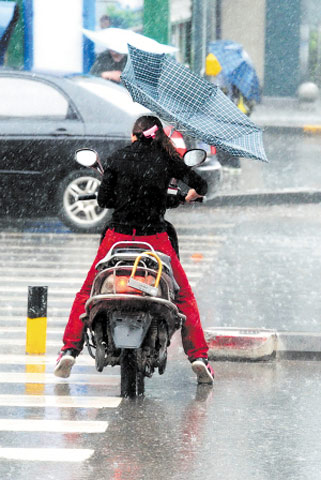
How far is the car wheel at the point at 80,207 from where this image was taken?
14438 mm

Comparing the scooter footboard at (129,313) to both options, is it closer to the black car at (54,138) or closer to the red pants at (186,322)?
the red pants at (186,322)

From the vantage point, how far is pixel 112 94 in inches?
583

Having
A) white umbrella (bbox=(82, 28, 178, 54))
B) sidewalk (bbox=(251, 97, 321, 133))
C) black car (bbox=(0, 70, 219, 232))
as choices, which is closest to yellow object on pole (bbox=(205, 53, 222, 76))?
black car (bbox=(0, 70, 219, 232))

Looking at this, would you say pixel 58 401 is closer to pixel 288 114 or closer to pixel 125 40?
pixel 125 40

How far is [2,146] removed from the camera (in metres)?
14.5

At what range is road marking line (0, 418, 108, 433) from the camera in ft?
21.2

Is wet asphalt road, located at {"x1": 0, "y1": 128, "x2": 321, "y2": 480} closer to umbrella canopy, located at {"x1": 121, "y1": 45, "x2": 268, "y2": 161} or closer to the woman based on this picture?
the woman

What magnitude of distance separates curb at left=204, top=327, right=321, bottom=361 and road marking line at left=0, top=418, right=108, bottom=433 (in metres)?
1.84

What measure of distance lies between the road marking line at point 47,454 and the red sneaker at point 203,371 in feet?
5.15

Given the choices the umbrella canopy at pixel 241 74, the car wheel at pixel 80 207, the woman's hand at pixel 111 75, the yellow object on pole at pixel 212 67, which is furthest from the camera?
the umbrella canopy at pixel 241 74

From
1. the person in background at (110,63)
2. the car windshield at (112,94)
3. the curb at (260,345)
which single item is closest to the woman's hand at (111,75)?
the person in background at (110,63)

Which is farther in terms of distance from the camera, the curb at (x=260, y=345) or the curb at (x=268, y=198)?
the curb at (x=268, y=198)

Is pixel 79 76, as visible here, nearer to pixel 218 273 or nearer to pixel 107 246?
pixel 218 273

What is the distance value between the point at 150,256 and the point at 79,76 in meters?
8.35
